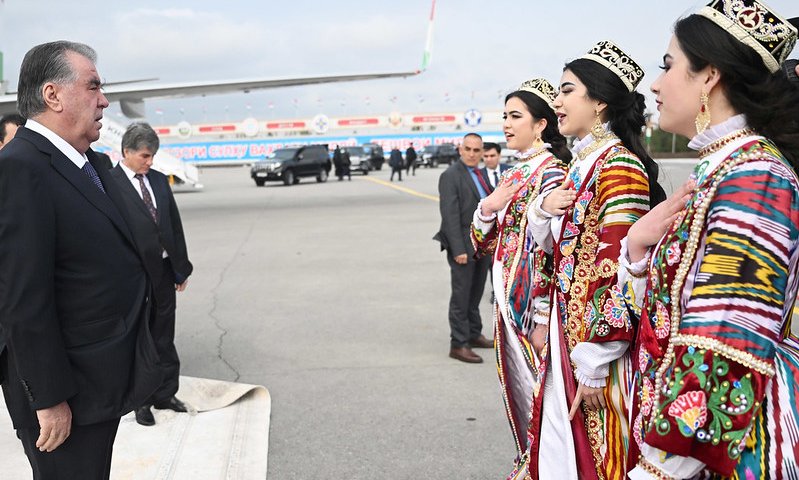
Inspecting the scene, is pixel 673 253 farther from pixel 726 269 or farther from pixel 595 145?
pixel 595 145

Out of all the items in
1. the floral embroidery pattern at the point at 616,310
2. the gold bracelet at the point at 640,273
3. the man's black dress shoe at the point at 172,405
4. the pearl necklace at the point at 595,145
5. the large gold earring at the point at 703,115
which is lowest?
the man's black dress shoe at the point at 172,405

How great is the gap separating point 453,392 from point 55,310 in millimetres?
3271

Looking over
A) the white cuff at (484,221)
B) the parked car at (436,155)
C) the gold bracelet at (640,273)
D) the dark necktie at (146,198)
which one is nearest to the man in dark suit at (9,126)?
the dark necktie at (146,198)

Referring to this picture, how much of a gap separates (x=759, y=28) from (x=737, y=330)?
0.72 metres

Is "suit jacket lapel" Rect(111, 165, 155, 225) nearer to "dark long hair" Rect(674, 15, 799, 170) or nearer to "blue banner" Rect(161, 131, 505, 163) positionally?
"dark long hair" Rect(674, 15, 799, 170)

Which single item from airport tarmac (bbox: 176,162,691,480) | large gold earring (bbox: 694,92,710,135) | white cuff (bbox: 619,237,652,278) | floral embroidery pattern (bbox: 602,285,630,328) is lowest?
airport tarmac (bbox: 176,162,691,480)

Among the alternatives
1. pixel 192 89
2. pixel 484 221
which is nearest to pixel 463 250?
pixel 484 221

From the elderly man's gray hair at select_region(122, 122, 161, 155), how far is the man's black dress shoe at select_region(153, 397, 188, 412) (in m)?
1.67

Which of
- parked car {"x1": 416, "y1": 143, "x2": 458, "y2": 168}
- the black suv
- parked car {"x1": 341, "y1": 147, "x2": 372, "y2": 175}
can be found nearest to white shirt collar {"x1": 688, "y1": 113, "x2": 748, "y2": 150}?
the black suv

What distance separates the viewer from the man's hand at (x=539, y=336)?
276cm

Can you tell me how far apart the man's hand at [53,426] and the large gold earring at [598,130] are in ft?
6.64

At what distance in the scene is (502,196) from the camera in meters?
3.22

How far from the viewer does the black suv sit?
2875 cm

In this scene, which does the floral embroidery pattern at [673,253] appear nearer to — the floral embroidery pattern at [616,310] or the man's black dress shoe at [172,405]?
the floral embroidery pattern at [616,310]
